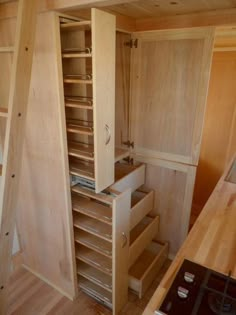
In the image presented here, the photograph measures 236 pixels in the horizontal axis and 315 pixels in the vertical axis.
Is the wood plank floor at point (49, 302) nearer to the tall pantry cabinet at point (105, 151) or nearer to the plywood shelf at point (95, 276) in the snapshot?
the tall pantry cabinet at point (105, 151)

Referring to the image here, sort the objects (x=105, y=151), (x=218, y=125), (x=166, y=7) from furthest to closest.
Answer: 1. (x=218, y=125)
2. (x=166, y=7)
3. (x=105, y=151)

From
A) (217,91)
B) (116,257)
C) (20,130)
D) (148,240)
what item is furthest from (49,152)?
(217,91)

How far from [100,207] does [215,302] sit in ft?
3.32

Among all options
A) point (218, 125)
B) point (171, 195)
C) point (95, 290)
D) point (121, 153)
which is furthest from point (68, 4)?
point (218, 125)

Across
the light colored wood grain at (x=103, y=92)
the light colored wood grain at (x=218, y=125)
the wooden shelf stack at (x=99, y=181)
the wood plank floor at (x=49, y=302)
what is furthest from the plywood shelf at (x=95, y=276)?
the light colored wood grain at (x=218, y=125)

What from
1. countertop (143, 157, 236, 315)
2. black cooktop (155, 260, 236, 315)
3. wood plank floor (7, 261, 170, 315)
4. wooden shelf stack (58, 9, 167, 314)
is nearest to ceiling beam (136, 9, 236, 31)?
wooden shelf stack (58, 9, 167, 314)

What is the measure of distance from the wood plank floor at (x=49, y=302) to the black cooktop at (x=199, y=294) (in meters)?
1.20

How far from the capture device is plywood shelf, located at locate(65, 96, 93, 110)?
1275 mm

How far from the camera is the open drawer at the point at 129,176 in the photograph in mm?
1773

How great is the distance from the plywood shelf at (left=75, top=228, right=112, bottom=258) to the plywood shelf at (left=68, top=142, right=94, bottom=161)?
643 mm

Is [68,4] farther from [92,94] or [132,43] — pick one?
[132,43]

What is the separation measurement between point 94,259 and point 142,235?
421mm

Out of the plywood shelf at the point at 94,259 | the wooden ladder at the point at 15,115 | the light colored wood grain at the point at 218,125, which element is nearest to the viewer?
the wooden ladder at the point at 15,115

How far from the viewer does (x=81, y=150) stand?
1489 millimetres
